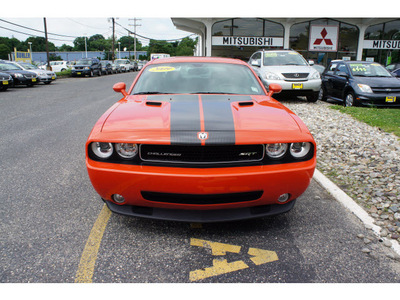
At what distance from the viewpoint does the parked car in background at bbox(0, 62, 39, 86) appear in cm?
1702

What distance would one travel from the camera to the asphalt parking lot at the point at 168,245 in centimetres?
219

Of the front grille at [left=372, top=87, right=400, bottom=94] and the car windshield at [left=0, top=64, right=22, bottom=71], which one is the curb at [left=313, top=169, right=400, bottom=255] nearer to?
the front grille at [left=372, top=87, right=400, bottom=94]

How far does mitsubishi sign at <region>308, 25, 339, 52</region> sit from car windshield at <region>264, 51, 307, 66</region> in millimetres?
13012

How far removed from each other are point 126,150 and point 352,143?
13.9 ft

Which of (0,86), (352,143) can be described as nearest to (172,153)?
(352,143)

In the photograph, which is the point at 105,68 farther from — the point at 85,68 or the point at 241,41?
the point at 241,41

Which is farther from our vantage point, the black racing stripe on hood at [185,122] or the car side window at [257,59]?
the car side window at [257,59]

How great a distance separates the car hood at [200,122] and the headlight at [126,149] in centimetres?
8

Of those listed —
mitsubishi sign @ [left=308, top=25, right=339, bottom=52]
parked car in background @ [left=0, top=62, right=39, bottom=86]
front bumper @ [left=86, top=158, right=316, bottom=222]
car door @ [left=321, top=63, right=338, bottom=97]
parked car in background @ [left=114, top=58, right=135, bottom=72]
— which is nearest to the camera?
front bumper @ [left=86, top=158, right=316, bottom=222]

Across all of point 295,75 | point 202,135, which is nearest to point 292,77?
point 295,75

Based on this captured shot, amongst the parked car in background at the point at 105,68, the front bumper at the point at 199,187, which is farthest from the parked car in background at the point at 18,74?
the front bumper at the point at 199,187


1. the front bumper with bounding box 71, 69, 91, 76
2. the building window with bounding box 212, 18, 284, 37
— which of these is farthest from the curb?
the front bumper with bounding box 71, 69, 91, 76

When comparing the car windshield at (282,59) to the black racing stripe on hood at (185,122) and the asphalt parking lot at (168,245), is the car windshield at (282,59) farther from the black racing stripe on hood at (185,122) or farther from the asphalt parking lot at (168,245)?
the black racing stripe on hood at (185,122)

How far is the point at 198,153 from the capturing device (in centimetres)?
239
